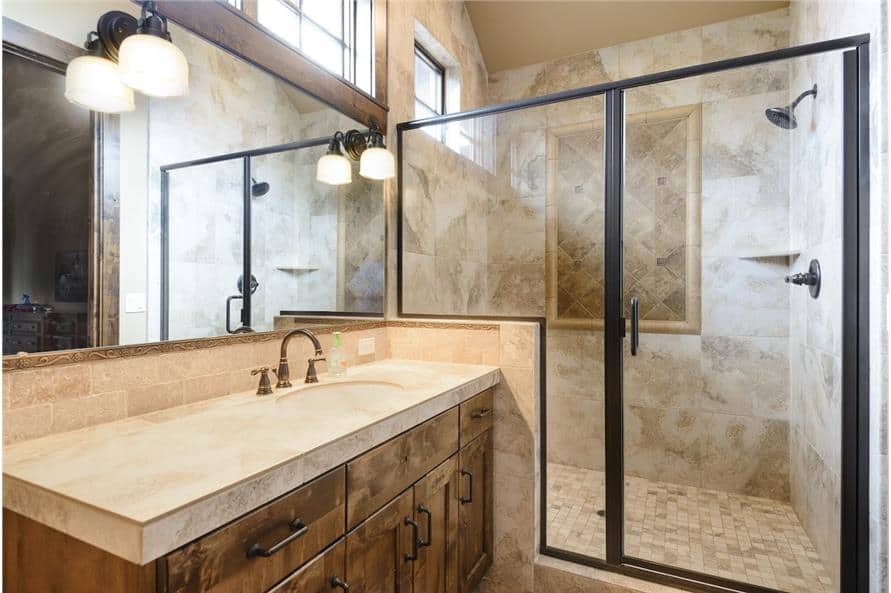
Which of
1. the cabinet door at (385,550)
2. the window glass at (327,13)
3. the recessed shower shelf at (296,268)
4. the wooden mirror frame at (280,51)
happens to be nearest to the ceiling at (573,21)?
the wooden mirror frame at (280,51)

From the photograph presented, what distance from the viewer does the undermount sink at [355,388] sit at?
5.17ft

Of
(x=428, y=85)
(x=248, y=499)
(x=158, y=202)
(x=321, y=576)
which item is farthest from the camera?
(x=428, y=85)

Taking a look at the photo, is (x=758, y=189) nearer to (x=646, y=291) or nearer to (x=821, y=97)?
(x=821, y=97)

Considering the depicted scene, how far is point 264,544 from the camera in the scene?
829 mm

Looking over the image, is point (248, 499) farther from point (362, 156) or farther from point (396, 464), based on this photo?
point (362, 156)

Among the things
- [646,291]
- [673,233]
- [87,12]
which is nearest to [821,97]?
[673,233]

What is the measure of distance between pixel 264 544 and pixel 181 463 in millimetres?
213

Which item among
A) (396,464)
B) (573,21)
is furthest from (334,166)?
(573,21)

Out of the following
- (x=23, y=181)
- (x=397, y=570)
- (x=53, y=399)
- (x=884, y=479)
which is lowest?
(x=397, y=570)

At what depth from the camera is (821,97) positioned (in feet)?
5.45

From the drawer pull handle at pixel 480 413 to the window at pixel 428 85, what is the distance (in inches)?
67.9

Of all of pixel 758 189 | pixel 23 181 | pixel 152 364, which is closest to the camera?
pixel 23 181

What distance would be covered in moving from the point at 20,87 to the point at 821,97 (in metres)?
2.38

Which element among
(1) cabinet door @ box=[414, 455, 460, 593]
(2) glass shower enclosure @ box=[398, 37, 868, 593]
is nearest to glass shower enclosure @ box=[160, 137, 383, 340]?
(2) glass shower enclosure @ box=[398, 37, 868, 593]
